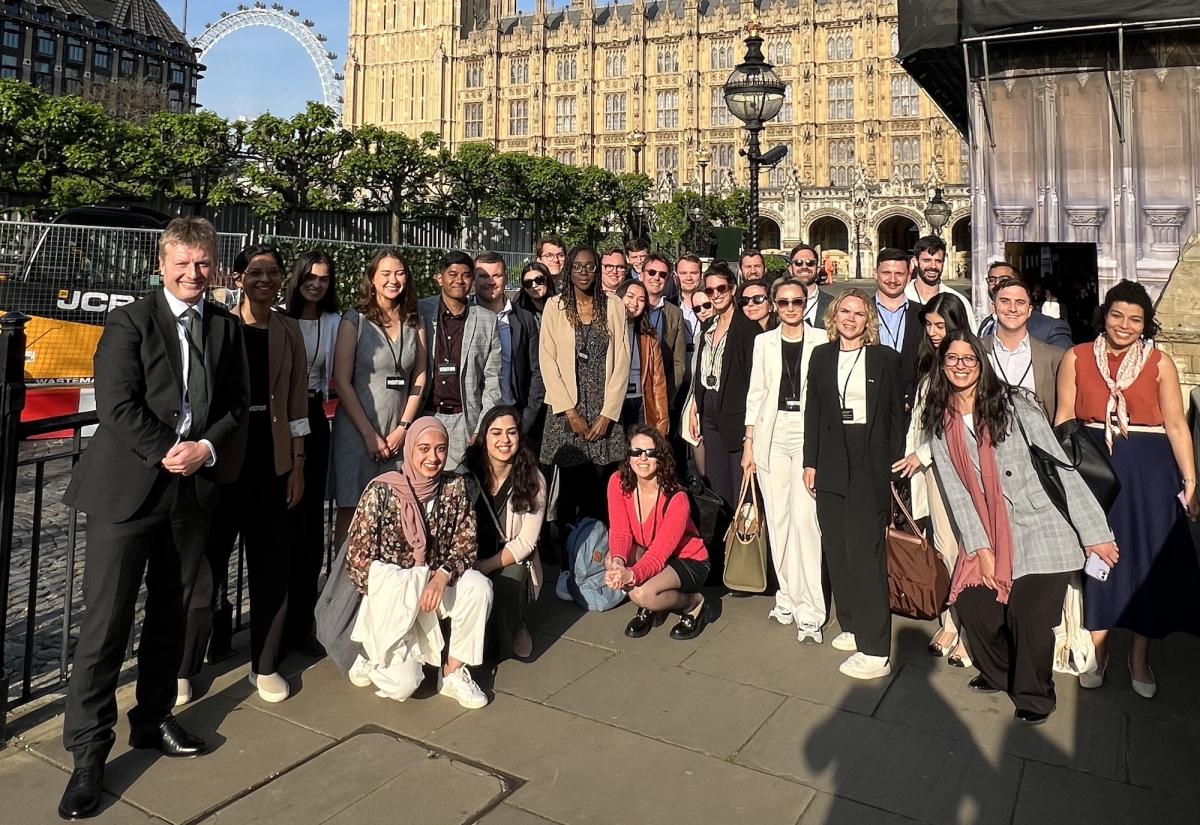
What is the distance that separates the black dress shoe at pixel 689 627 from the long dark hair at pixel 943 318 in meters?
1.71

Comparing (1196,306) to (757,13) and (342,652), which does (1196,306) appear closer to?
(342,652)

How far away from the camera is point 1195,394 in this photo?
3.87m

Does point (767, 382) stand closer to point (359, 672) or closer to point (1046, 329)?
point (1046, 329)

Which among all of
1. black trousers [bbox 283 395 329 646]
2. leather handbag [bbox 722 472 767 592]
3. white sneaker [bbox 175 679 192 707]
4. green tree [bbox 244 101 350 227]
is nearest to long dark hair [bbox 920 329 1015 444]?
leather handbag [bbox 722 472 767 592]

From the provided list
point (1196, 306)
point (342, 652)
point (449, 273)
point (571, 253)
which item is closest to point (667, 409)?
point (571, 253)

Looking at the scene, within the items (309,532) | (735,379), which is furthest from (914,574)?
→ (309,532)

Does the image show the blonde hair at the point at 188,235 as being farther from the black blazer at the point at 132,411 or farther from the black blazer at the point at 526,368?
the black blazer at the point at 526,368

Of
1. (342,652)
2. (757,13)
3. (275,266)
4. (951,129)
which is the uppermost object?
(757,13)

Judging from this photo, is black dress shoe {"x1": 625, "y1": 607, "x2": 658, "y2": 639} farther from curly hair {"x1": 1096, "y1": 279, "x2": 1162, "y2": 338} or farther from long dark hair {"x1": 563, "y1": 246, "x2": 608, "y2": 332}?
curly hair {"x1": 1096, "y1": 279, "x2": 1162, "y2": 338}

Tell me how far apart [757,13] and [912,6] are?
5440cm

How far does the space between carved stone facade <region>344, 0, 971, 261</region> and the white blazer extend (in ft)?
172

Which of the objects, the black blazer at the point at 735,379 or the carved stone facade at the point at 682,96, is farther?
the carved stone facade at the point at 682,96

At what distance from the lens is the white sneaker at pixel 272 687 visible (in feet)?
11.3

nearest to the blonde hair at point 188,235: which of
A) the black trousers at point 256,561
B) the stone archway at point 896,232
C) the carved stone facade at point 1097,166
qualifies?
the black trousers at point 256,561
